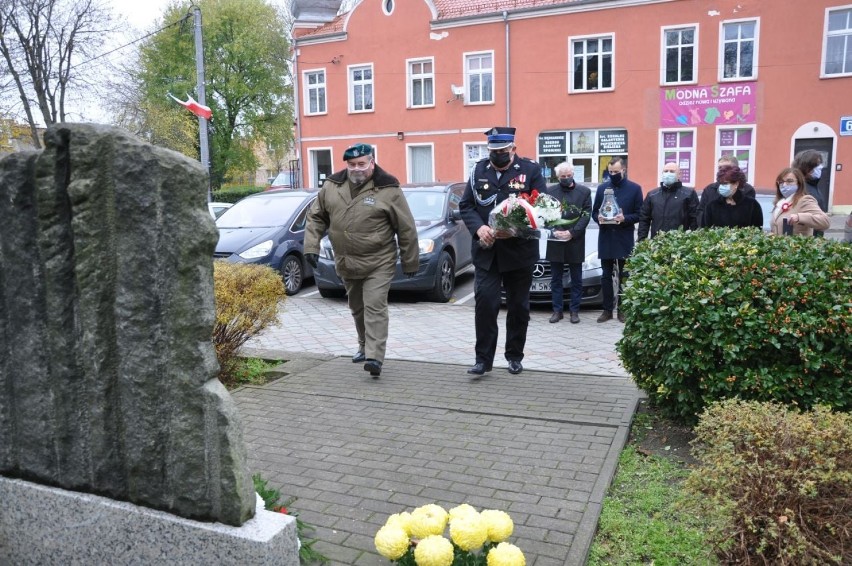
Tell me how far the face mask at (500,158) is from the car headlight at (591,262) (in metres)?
3.84

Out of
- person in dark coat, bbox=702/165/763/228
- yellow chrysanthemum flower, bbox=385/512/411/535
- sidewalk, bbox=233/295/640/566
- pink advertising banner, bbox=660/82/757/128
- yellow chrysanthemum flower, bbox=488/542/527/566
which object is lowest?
sidewalk, bbox=233/295/640/566

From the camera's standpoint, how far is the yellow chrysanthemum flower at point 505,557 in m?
3.11

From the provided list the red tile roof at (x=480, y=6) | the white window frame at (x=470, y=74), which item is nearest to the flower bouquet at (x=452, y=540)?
the red tile roof at (x=480, y=6)

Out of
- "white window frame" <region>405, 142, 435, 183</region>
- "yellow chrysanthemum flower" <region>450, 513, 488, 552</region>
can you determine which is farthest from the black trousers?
"white window frame" <region>405, 142, 435, 183</region>

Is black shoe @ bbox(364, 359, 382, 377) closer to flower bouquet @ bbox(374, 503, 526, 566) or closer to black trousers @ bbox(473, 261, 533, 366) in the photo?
black trousers @ bbox(473, 261, 533, 366)

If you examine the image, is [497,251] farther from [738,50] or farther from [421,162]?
[421,162]

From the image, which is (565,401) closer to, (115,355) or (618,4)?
(115,355)

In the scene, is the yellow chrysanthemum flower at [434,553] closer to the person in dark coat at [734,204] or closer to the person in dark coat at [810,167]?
the person in dark coat at [810,167]

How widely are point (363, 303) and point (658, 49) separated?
2322 centimetres

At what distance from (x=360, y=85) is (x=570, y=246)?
25110 millimetres

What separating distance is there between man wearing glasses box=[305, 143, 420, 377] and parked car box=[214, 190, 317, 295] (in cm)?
541

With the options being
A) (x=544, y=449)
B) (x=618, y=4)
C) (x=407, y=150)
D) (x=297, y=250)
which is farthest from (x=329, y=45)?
(x=544, y=449)

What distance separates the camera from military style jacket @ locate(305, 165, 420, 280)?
668cm

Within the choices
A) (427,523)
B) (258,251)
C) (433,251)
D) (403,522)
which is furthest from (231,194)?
(427,523)
